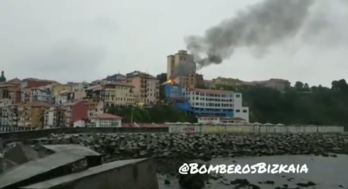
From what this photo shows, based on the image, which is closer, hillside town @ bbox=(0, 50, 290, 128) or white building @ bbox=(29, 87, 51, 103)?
hillside town @ bbox=(0, 50, 290, 128)

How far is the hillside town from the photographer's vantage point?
61.1 m

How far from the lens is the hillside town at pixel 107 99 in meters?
61.1

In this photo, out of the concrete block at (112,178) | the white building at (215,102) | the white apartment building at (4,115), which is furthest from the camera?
the white building at (215,102)

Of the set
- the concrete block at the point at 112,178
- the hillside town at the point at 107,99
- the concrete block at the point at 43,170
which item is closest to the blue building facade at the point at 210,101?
the hillside town at the point at 107,99

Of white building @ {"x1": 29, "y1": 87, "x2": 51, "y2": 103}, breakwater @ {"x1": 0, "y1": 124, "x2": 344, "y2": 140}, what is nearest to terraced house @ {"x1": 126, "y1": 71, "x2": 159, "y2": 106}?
white building @ {"x1": 29, "y1": 87, "x2": 51, "y2": 103}

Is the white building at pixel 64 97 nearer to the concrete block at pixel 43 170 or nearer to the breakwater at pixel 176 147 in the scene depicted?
the breakwater at pixel 176 147

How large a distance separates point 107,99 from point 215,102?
20.7 meters

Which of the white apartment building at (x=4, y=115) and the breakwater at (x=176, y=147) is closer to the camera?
the breakwater at (x=176, y=147)

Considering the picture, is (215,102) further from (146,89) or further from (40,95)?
(40,95)

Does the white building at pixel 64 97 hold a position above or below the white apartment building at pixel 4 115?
above

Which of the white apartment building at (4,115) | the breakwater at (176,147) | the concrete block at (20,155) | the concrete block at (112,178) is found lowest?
the breakwater at (176,147)

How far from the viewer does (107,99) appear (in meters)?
69.7

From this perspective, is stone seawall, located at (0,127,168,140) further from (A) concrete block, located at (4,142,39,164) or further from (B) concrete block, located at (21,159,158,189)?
(B) concrete block, located at (21,159,158,189)

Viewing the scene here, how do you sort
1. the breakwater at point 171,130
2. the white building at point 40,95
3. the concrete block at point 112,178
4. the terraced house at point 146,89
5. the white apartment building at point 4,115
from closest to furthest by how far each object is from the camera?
1. the concrete block at point 112,178
2. the breakwater at point 171,130
3. the white apartment building at point 4,115
4. the terraced house at point 146,89
5. the white building at point 40,95
